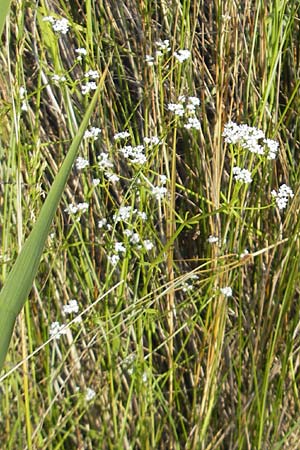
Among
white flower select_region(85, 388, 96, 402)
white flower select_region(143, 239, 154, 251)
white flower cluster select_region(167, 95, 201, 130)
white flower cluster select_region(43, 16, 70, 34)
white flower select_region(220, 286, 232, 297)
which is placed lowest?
white flower select_region(85, 388, 96, 402)

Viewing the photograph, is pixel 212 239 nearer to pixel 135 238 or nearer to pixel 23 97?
pixel 135 238

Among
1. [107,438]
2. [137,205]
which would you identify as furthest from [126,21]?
[107,438]

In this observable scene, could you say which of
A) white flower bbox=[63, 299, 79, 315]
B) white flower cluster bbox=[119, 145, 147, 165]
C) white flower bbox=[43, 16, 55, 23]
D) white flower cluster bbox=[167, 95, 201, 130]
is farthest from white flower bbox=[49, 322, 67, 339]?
white flower bbox=[43, 16, 55, 23]

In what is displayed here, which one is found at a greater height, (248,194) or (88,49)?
(88,49)

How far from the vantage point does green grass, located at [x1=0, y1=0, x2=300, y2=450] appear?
108 cm

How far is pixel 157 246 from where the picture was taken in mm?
1221

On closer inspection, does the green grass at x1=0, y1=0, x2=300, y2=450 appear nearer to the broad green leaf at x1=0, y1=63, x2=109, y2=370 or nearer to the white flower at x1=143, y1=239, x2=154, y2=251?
the white flower at x1=143, y1=239, x2=154, y2=251

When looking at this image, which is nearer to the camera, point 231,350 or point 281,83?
point 231,350

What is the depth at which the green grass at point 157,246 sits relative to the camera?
108 centimetres

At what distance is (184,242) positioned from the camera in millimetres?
1337

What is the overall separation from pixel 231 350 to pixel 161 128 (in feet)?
1.32

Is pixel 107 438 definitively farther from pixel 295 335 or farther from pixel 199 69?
pixel 199 69

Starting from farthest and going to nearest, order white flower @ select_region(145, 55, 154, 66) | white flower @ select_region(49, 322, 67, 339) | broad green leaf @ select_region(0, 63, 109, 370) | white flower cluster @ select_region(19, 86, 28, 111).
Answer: white flower @ select_region(145, 55, 154, 66) → white flower cluster @ select_region(19, 86, 28, 111) → white flower @ select_region(49, 322, 67, 339) → broad green leaf @ select_region(0, 63, 109, 370)

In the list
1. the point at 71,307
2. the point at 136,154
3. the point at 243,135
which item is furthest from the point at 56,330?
the point at 243,135
